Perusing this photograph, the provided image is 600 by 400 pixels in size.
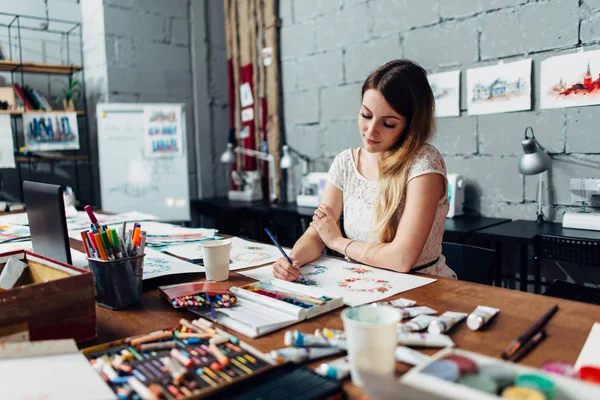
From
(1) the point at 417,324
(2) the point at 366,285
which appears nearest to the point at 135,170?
(2) the point at 366,285

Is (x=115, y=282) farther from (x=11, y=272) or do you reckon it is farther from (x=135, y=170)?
(x=135, y=170)

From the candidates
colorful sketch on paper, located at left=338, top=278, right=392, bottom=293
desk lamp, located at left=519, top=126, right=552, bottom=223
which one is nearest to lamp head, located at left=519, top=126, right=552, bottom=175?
desk lamp, located at left=519, top=126, right=552, bottom=223

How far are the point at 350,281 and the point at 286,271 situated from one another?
16 cm

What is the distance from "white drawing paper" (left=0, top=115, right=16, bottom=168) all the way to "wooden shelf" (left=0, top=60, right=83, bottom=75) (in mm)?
413

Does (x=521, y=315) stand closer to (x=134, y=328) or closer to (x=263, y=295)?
(x=263, y=295)

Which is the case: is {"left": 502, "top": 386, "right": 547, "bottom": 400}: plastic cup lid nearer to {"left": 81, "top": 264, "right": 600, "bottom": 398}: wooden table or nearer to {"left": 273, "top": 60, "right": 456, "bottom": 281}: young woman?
{"left": 81, "top": 264, "right": 600, "bottom": 398}: wooden table

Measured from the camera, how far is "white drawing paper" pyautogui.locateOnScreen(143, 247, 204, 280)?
1258 mm

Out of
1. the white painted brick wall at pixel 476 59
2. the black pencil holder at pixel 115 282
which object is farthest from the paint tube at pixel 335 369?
the white painted brick wall at pixel 476 59

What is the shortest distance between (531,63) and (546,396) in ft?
8.07

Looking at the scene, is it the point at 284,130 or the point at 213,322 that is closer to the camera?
the point at 213,322

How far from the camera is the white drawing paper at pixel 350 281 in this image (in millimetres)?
1061

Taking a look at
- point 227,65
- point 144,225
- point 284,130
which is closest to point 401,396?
point 144,225

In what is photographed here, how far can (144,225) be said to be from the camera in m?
2.06

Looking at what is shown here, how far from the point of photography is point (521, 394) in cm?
47
